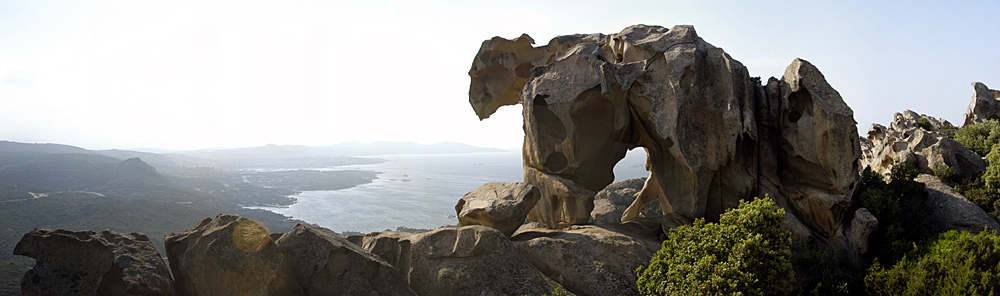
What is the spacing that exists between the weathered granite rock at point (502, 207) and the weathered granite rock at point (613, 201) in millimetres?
13011

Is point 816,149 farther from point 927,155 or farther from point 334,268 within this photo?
point 334,268

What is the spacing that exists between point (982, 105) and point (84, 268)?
5500cm

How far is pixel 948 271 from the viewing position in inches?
493

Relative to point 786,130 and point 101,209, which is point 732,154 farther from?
point 101,209

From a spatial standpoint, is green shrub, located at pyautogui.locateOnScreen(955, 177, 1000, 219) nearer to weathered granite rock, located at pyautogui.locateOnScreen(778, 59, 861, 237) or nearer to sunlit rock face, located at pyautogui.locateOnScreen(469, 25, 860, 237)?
weathered granite rock, located at pyautogui.locateOnScreen(778, 59, 861, 237)

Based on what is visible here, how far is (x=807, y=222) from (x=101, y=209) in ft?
214

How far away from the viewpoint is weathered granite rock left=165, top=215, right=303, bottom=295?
12141 mm

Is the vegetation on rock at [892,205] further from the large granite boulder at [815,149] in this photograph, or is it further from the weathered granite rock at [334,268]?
the weathered granite rock at [334,268]

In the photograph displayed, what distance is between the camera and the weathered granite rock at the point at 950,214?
1616cm

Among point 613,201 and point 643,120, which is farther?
point 613,201

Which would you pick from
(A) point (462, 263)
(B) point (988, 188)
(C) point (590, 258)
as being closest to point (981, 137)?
(B) point (988, 188)

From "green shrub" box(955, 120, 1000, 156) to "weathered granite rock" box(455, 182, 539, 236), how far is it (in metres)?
24.1

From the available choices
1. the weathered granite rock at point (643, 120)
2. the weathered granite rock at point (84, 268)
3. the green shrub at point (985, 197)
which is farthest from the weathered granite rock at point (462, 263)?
the green shrub at point (985, 197)

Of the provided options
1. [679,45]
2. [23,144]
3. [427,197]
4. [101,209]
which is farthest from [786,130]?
[23,144]
